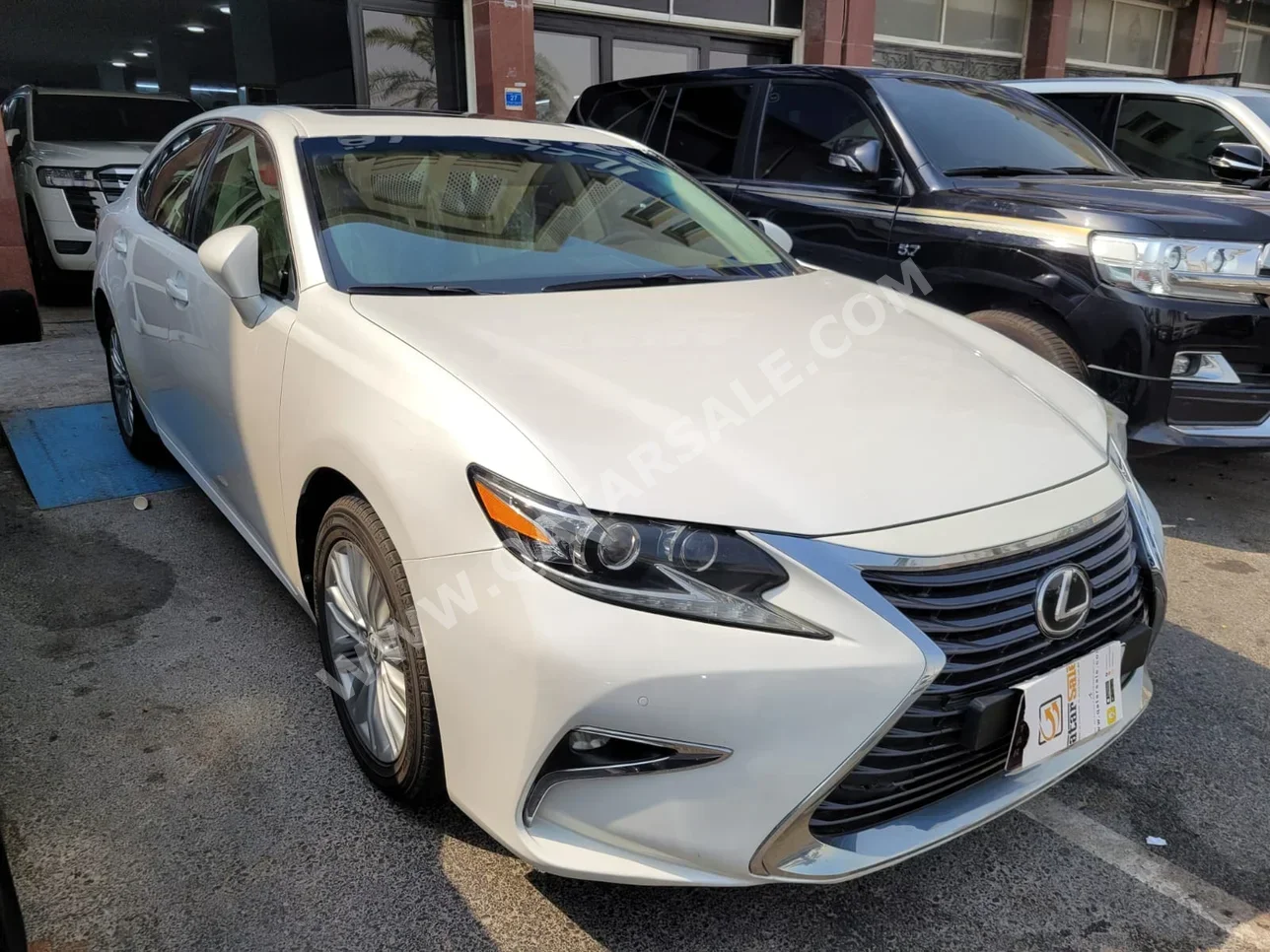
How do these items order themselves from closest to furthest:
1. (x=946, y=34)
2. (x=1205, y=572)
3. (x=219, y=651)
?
(x=219, y=651)
(x=1205, y=572)
(x=946, y=34)

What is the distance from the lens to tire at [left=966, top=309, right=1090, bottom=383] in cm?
380

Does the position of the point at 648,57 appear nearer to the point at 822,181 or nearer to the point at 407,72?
the point at 407,72

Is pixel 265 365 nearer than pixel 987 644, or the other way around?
pixel 987 644

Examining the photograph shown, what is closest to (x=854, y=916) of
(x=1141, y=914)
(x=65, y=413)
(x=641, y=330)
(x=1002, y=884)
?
(x=1002, y=884)

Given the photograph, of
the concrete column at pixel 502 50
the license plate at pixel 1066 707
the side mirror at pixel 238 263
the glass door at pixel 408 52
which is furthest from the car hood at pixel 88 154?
the license plate at pixel 1066 707

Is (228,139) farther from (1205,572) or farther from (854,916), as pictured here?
Answer: (1205,572)

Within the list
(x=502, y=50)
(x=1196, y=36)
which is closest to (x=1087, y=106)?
(x=502, y=50)

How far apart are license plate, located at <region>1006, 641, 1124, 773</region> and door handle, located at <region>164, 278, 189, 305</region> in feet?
8.65

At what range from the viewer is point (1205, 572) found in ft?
11.9

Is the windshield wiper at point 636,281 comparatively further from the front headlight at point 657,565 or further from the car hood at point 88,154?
the car hood at point 88,154

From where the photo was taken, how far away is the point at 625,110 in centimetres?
594

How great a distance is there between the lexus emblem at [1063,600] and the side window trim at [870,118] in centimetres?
291

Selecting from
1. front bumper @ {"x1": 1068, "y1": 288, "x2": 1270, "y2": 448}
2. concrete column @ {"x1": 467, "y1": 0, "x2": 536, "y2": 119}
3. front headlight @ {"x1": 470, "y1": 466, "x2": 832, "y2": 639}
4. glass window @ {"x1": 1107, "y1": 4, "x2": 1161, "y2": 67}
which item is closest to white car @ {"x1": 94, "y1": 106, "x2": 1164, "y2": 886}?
front headlight @ {"x1": 470, "y1": 466, "x2": 832, "y2": 639}

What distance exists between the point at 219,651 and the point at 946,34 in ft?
42.3
